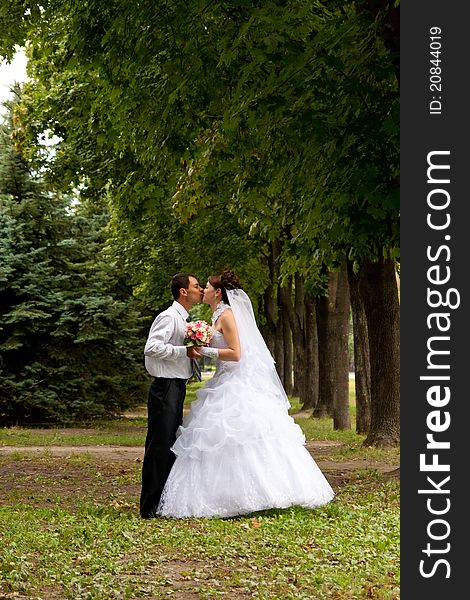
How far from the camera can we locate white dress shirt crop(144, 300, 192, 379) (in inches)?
440

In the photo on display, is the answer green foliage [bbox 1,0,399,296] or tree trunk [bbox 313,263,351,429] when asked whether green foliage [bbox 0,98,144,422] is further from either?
green foliage [bbox 1,0,399,296]

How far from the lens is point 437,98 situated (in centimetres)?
694

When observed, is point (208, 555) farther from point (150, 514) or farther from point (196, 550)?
point (150, 514)

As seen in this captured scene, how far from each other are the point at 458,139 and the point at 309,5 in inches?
191

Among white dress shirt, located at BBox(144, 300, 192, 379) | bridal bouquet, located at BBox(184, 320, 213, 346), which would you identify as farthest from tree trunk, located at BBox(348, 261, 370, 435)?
bridal bouquet, located at BBox(184, 320, 213, 346)

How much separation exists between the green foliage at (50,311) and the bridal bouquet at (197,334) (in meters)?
17.7

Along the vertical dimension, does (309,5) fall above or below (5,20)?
below

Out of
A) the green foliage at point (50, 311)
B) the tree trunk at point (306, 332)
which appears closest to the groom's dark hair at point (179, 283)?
the green foliage at point (50, 311)

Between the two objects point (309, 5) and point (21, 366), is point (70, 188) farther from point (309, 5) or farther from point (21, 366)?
point (309, 5)

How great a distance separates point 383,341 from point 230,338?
6.67 m

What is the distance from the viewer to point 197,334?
36.4 ft

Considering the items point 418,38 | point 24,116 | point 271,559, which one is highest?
point 24,116

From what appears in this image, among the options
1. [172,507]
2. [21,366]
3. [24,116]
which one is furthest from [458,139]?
[21,366]

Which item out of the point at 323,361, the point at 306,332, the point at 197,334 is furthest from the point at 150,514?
the point at 306,332
